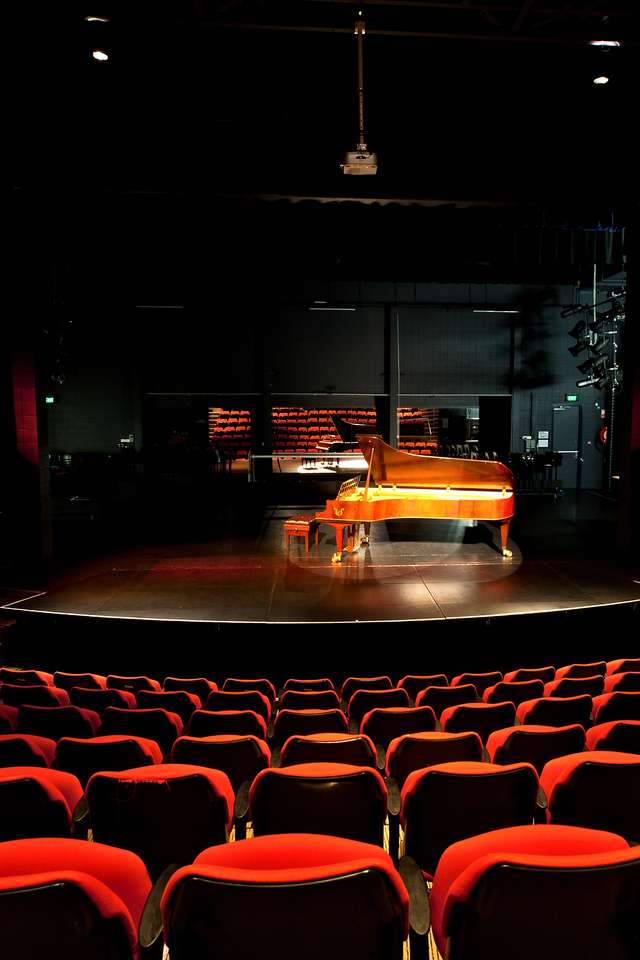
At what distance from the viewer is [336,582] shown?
6562 millimetres

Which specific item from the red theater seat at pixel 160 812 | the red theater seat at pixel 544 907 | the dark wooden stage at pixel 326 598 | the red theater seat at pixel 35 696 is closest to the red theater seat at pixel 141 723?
the red theater seat at pixel 35 696

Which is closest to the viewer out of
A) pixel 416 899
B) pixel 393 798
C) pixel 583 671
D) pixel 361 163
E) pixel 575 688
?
pixel 416 899

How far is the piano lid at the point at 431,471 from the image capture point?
7.97m

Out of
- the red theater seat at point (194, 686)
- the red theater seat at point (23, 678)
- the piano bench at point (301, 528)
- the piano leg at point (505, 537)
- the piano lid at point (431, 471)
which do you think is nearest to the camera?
the red theater seat at point (23, 678)

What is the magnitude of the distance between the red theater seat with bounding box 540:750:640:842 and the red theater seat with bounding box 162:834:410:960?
93 centimetres

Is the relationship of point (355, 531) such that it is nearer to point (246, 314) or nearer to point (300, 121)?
point (300, 121)

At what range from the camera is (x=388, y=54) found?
19.7 ft

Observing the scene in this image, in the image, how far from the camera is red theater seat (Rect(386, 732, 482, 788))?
2297mm

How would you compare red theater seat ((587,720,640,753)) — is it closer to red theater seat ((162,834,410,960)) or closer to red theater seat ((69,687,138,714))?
red theater seat ((162,834,410,960))

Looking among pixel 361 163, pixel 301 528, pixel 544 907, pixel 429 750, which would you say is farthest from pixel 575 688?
pixel 361 163

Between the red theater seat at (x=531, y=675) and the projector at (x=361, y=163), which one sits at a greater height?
the projector at (x=361, y=163)

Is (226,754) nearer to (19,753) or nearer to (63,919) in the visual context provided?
(19,753)

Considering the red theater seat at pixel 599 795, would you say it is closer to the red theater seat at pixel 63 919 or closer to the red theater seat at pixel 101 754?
the red theater seat at pixel 63 919

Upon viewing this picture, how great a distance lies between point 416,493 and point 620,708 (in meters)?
5.04
